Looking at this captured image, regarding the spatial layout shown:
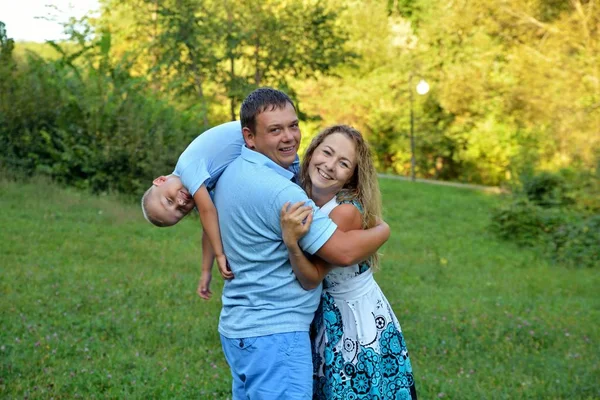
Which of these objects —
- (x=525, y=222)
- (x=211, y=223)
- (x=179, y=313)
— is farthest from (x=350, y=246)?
(x=525, y=222)

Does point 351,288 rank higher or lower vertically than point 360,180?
lower

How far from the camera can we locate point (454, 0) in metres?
22.5

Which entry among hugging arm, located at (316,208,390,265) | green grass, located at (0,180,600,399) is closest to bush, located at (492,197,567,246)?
green grass, located at (0,180,600,399)

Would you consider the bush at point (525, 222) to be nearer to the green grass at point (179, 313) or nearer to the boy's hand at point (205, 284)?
the green grass at point (179, 313)

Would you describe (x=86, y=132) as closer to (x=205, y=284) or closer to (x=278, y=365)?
(x=205, y=284)

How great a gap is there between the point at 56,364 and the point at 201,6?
1210 centimetres

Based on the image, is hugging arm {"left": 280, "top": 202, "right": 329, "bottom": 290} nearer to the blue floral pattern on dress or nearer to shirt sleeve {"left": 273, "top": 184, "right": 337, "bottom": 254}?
shirt sleeve {"left": 273, "top": 184, "right": 337, "bottom": 254}

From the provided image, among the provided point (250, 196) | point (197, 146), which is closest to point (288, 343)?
point (250, 196)

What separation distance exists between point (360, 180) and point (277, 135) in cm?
40

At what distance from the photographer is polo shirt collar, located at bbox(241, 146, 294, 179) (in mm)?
2891

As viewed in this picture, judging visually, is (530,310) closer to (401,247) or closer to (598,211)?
(401,247)

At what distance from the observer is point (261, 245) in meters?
2.88

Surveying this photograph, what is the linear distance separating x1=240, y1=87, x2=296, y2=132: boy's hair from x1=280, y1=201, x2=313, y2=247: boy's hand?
37 centimetres

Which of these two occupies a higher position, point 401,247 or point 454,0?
point 454,0
